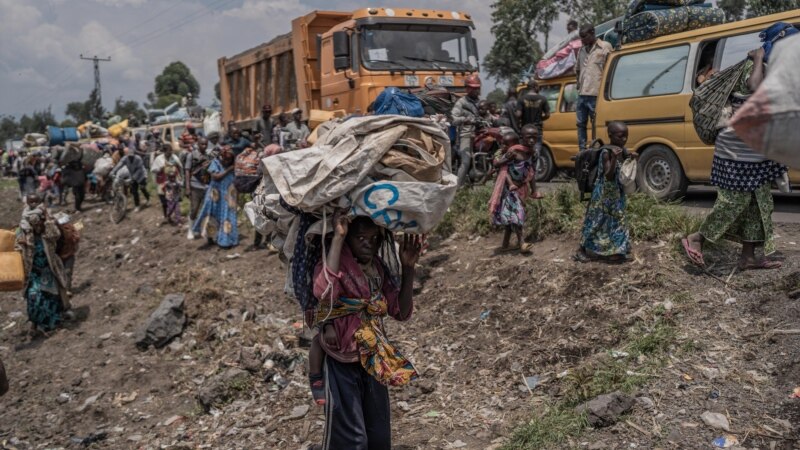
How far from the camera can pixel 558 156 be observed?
32.7 ft

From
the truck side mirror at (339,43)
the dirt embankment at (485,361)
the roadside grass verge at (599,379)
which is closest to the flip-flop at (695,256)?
the dirt embankment at (485,361)

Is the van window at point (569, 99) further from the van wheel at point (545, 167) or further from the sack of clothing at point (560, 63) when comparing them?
the van wheel at point (545, 167)

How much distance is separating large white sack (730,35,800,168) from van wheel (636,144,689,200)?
627 cm

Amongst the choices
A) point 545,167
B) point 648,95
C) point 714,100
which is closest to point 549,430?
point 714,100

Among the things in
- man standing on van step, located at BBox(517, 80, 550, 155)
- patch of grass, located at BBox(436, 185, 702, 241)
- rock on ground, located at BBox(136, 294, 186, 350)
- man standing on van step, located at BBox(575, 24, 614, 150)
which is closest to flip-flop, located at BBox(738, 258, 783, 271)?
patch of grass, located at BBox(436, 185, 702, 241)

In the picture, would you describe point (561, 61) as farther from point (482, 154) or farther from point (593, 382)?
point (593, 382)

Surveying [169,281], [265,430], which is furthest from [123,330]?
[265,430]

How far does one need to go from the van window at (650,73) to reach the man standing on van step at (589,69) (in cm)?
30

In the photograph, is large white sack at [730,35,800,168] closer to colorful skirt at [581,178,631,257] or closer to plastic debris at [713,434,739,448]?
plastic debris at [713,434,739,448]

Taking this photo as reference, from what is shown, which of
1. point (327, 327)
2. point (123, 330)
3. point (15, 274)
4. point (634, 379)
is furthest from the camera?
point (123, 330)

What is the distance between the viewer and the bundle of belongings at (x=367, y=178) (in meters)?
2.82

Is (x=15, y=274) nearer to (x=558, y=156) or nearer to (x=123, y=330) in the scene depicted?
(x=123, y=330)

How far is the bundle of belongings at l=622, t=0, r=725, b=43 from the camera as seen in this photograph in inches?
305

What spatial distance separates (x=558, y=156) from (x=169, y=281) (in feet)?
19.2
